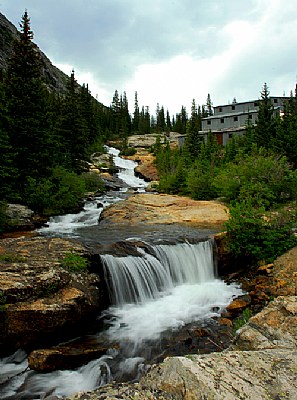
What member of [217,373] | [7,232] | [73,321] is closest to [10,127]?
[7,232]

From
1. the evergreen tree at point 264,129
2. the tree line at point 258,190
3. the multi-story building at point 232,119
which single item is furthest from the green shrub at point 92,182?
the multi-story building at point 232,119

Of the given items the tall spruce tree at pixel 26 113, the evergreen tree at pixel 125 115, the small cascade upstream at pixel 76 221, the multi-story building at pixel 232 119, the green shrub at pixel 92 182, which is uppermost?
the evergreen tree at pixel 125 115

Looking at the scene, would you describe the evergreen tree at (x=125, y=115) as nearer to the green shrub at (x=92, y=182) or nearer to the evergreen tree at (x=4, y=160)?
the green shrub at (x=92, y=182)

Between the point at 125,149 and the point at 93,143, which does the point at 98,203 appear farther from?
the point at 125,149

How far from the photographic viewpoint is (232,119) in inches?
1885

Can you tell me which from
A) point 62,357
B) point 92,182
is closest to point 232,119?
point 92,182

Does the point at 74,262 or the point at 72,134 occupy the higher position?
the point at 72,134

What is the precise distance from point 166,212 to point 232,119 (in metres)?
36.5

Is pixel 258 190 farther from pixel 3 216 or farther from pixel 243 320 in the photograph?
pixel 3 216

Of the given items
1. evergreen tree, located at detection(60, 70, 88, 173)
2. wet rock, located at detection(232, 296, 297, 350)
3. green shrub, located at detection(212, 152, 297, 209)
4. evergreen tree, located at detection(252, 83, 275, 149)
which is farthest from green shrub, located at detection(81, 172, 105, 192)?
→ wet rock, located at detection(232, 296, 297, 350)

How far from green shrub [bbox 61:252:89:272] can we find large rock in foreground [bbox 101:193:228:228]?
6.65 meters

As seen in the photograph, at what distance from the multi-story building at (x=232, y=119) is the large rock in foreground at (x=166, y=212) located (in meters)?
30.7

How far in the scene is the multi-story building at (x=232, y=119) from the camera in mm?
46475

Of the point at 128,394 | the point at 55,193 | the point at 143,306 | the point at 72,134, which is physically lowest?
the point at 143,306
